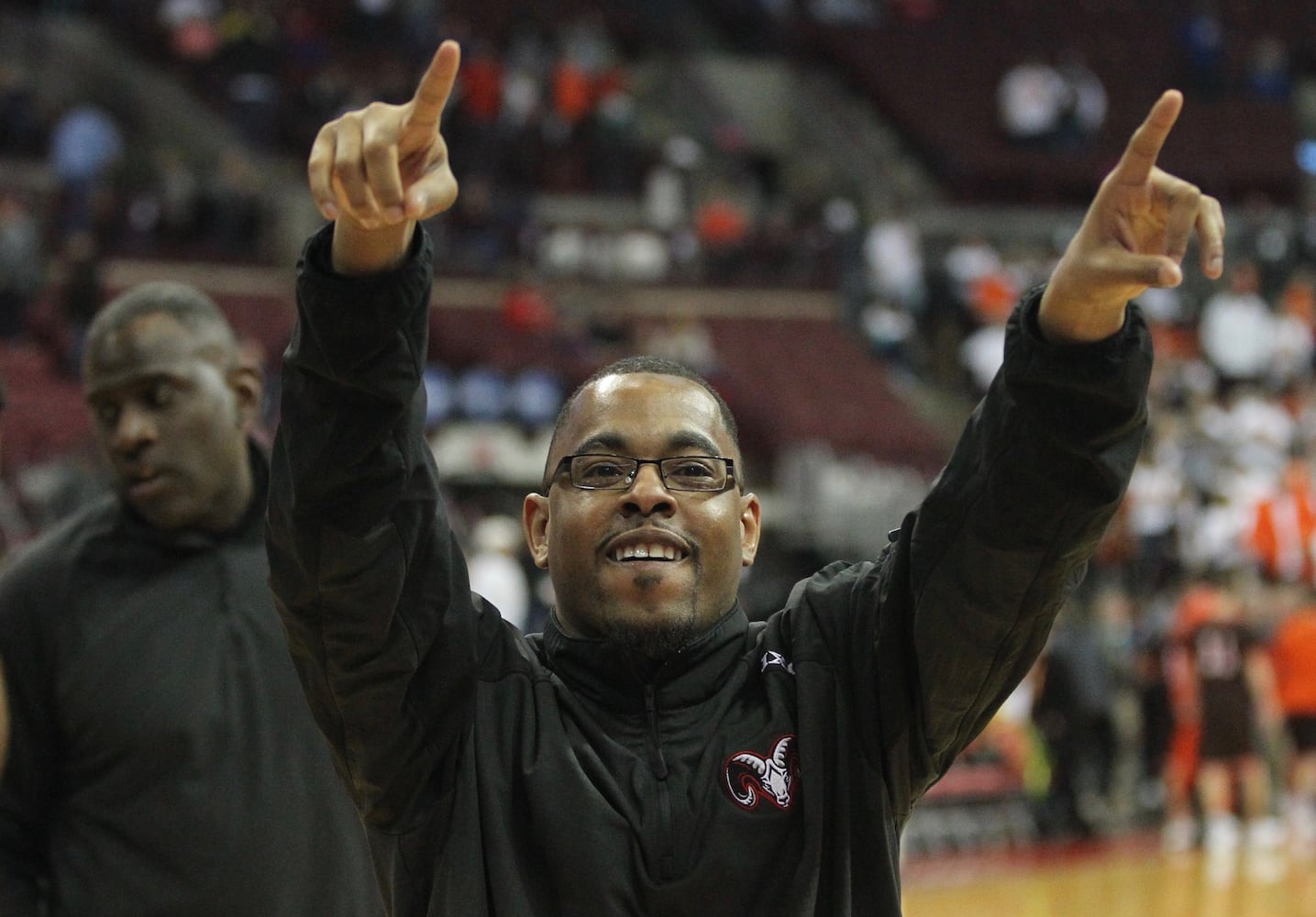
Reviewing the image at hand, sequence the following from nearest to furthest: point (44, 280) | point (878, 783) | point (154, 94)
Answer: point (878, 783)
point (44, 280)
point (154, 94)

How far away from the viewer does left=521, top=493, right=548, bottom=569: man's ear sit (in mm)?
2551

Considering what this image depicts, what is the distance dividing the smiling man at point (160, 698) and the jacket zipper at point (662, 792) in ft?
3.42

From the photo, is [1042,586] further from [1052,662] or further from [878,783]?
[1052,662]

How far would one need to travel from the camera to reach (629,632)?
232cm

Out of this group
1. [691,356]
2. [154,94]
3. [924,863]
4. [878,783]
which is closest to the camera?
[878,783]

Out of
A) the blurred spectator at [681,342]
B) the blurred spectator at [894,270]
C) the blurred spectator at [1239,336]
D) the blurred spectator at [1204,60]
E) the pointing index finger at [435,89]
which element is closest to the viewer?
the pointing index finger at [435,89]

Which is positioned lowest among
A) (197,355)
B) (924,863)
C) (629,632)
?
(924,863)

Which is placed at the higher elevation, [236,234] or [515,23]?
[515,23]

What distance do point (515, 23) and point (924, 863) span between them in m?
12.5

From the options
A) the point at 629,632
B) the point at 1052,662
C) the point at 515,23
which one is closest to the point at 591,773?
the point at 629,632

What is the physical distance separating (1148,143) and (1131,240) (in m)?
0.12

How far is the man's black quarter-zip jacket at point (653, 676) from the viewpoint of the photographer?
211 cm

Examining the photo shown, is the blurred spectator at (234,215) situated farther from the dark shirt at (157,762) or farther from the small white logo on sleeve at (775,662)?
the small white logo on sleeve at (775,662)

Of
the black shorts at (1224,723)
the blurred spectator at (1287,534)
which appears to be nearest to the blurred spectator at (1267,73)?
the blurred spectator at (1287,534)
